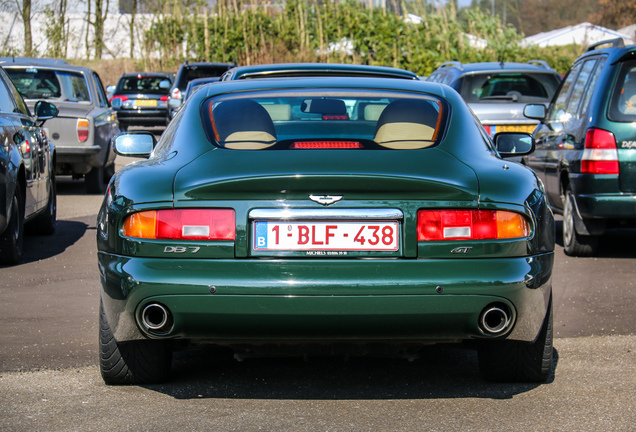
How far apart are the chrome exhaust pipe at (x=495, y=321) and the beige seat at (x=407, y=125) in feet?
2.94

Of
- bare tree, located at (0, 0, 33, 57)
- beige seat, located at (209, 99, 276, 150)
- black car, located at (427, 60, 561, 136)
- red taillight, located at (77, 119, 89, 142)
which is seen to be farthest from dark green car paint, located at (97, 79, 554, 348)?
bare tree, located at (0, 0, 33, 57)

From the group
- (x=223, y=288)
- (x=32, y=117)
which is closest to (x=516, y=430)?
(x=223, y=288)

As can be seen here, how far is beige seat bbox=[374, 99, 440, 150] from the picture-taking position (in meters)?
4.29

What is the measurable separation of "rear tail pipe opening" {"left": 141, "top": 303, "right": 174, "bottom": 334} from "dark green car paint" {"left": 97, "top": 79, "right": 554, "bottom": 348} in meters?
0.02

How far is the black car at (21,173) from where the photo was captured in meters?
7.38

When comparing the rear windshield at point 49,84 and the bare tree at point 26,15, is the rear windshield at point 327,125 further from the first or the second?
the bare tree at point 26,15

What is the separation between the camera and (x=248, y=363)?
465 cm

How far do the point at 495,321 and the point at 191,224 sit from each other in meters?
1.24

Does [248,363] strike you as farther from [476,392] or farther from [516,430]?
[516,430]

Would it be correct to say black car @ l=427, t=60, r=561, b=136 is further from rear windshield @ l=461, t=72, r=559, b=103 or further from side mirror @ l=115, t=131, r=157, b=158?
side mirror @ l=115, t=131, r=157, b=158

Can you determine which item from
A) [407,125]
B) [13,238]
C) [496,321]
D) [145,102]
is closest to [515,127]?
[13,238]

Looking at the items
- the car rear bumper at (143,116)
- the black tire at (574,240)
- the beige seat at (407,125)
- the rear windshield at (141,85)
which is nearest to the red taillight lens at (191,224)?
the beige seat at (407,125)

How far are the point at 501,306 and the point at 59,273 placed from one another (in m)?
4.60

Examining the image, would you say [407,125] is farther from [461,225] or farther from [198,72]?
[198,72]
